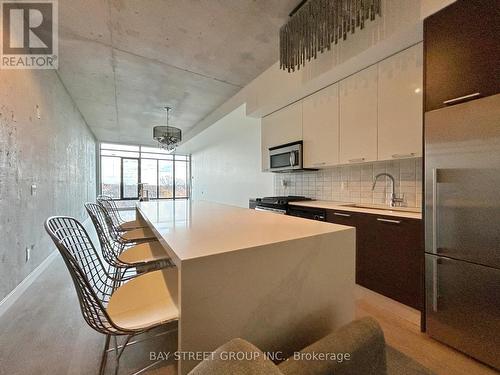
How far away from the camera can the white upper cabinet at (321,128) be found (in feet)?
8.84

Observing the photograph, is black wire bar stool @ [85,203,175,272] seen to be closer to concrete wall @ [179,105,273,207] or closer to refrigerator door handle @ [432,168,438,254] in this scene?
refrigerator door handle @ [432,168,438,254]

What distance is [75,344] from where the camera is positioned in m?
1.60

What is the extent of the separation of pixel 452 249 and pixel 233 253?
60.2 inches

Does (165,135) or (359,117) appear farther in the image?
(165,135)

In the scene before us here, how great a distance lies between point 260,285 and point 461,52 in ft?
6.05

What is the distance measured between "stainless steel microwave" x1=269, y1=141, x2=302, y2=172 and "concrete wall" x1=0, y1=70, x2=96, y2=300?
299 cm

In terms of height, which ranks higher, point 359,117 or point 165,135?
point 165,135

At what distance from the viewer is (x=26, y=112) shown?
2.54 metres

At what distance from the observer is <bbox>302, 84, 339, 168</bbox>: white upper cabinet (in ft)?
8.84

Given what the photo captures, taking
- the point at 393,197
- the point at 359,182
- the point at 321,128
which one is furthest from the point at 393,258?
the point at 321,128

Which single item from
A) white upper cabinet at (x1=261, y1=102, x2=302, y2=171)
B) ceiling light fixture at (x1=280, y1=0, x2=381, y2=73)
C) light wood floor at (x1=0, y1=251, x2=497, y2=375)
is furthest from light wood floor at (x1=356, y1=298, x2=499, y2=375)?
ceiling light fixture at (x1=280, y1=0, x2=381, y2=73)

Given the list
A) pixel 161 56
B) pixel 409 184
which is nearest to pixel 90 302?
pixel 409 184

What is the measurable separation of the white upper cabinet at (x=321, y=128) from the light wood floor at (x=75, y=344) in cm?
158

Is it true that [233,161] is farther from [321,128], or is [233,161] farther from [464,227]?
[464,227]
